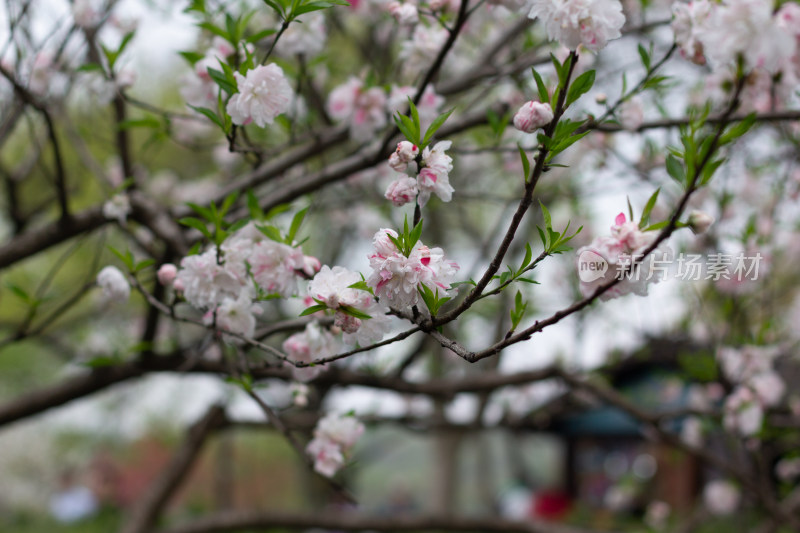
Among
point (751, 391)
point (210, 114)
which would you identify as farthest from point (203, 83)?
point (751, 391)

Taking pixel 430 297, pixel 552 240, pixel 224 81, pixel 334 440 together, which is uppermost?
pixel 224 81

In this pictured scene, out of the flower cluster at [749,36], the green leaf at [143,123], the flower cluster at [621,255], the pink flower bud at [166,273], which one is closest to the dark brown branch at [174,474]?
the green leaf at [143,123]

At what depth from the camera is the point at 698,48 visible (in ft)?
4.17

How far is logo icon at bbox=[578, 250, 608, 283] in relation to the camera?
3.04 feet

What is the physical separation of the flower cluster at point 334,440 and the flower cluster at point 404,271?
67 centimetres

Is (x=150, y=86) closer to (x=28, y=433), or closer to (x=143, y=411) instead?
(x=143, y=411)

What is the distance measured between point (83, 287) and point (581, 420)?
1259cm

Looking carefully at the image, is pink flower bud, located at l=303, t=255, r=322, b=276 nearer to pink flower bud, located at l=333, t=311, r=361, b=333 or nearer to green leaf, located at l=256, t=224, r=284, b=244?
green leaf, located at l=256, t=224, r=284, b=244

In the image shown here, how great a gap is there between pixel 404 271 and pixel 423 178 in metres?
0.18

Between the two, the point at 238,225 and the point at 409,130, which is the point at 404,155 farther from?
the point at 238,225

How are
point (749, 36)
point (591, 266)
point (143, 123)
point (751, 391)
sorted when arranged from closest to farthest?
point (749, 36)
point (591, 266)
point (143, 123)
point (751, 391)

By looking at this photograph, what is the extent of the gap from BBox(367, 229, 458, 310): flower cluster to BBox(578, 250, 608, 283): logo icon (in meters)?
0.19

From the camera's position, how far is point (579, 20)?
3.14 ft

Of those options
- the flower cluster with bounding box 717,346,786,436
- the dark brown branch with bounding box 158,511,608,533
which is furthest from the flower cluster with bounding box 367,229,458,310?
the dark brown branch with bounding box 158,511,608,533
